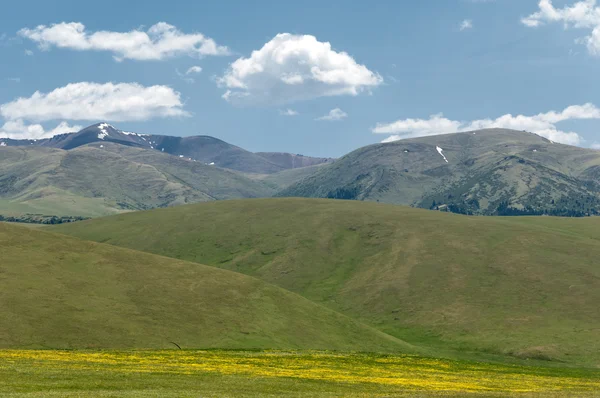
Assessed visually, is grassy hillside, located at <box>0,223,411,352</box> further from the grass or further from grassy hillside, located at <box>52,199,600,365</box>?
grassy hillside, located at <box>52,199,600,365</box>

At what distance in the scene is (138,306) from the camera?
340 ft

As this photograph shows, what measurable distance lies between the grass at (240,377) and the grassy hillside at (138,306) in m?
12.2

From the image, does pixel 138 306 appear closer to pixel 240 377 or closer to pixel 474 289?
pixel 240 377

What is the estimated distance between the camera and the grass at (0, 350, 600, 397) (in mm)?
47906

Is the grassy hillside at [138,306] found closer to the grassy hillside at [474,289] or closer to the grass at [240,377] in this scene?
the grass at [240,377]

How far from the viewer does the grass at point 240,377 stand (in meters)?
47.9

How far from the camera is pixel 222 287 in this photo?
4783 inches

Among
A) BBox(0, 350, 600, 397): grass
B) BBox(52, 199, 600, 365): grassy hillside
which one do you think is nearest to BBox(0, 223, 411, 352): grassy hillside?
BBox(0, 350, 600, 397): grass

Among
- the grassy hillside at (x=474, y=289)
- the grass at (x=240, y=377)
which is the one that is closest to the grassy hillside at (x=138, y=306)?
the grass at (x=240, y=377)

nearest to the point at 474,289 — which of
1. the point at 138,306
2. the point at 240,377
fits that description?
the point at 138,306

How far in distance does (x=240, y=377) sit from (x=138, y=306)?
49.3 m

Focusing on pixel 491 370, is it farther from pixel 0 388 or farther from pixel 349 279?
pixel 349 279

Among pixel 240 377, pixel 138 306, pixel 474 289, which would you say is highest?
pixel 240 377

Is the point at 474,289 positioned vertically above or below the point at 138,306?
below
